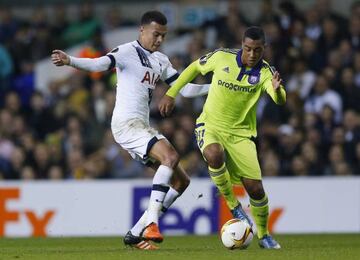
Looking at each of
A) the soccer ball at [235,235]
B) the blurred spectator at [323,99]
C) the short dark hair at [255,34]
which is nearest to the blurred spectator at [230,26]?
the blurred spectator at [323,99]

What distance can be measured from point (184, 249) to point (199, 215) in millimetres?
4966

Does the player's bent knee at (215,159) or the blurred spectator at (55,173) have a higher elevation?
the player's bent knee at (215,159)

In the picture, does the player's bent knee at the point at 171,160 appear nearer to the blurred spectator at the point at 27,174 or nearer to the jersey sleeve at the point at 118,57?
the jersey sleeve at the point at 118,57

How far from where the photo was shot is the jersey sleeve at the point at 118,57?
41.2ft

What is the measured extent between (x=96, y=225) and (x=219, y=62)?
18.7 feet

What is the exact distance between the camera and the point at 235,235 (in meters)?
12.3

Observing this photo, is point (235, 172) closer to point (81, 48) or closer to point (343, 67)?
point (343, 67)

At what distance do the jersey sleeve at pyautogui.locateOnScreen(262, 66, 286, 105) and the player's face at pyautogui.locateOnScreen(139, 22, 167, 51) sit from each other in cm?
112

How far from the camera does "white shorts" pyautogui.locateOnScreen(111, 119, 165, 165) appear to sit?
12.7 m

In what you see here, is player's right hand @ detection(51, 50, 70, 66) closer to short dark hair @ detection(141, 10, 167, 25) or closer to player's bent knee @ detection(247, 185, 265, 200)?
short dark hair @ detection(141, 10, 167, 25)

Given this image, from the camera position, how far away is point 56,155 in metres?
19.4

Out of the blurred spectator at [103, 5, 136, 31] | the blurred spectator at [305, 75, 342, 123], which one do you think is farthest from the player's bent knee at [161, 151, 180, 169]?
the blurred spectator at [103, 5, 136, 31]

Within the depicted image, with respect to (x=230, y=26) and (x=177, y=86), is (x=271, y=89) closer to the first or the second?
(x=177, y=86)

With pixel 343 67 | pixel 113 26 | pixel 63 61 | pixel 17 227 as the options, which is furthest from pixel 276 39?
pixel 63 61
